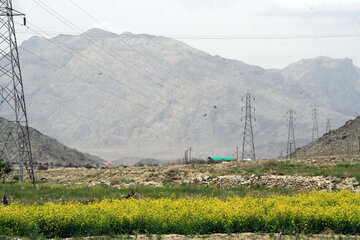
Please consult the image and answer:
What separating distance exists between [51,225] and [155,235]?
5.00 metres

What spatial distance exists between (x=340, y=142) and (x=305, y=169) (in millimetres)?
63109

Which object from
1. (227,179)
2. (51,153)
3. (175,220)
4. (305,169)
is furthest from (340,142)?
(175,220)

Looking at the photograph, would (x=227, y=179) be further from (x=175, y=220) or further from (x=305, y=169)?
(x=175, y=220)

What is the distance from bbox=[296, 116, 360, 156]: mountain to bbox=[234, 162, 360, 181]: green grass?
43.9 meters

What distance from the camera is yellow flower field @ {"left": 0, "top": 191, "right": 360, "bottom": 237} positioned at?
21995mm

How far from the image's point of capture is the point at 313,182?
4456 cm

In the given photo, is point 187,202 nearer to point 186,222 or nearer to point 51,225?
point 186,222

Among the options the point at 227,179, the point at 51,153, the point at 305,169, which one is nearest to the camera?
the point at 227,179

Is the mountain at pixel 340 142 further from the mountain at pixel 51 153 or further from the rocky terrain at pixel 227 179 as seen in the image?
the mountain at pixel 51 153

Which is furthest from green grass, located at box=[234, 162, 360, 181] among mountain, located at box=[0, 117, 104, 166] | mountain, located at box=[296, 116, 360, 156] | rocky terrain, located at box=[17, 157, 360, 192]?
mountain, located at box=[0, 117, 104, 166]

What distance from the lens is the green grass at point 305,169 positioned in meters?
47.6

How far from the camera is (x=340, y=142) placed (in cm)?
11388

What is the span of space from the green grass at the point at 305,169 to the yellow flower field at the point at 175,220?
22208 millimetres

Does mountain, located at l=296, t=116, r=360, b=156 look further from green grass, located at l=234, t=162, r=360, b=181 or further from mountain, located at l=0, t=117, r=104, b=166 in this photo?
mountain, located at l=0, t=117, r=104, b=166
